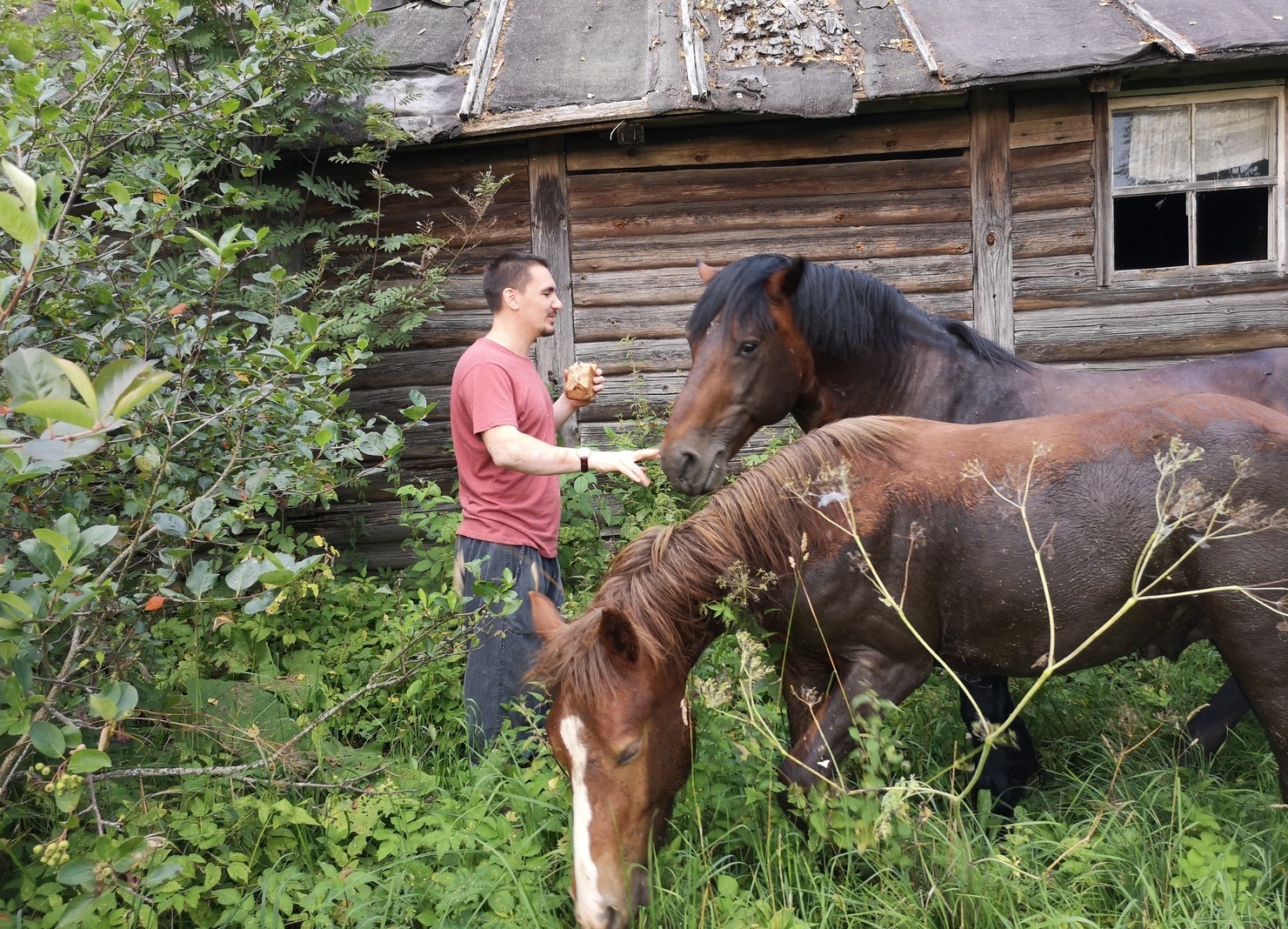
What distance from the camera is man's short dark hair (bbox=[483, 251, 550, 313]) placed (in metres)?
4.08

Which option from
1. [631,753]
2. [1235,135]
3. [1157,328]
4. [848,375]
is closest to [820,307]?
[848,375]

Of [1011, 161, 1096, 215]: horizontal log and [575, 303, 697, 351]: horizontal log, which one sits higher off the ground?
[1011, 161, 1096, 215]: horizontal log

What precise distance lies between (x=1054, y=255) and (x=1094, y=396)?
2749 millimetres

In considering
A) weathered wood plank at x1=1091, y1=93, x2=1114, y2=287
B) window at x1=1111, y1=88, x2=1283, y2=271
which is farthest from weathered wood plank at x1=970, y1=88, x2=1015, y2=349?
window at x1=1111, y1=88, x2=1283, y2=271

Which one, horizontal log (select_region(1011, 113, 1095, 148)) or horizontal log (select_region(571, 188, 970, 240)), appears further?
horizontal log (select_region(571, 188, 970, 240))

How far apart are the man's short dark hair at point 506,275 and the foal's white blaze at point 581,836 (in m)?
2.14

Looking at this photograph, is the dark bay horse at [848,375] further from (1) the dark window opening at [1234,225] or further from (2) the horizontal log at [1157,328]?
(1) the dark window opening at [1234,225]

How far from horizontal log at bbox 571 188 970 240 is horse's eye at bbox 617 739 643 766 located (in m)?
4.77

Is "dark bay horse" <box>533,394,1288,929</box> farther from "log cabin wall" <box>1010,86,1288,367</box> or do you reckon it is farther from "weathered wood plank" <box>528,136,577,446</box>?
"weathered wood plank" <box>528,136,577,446</box>

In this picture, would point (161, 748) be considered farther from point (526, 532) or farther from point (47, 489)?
point (526, 532)

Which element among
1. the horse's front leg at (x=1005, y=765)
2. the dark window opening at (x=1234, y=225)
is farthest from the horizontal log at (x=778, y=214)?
the horse's front leg at (x=1005, y=765)

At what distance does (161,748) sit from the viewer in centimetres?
376

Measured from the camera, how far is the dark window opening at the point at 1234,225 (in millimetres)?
6793

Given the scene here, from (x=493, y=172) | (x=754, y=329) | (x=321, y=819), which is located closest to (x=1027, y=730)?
(x=754, y=329)
